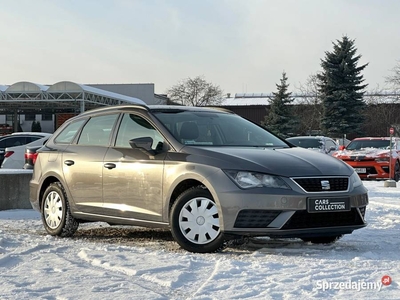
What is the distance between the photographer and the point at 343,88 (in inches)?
1781

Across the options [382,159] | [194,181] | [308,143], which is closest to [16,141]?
[308,143]

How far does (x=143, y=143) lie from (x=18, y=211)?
444cm

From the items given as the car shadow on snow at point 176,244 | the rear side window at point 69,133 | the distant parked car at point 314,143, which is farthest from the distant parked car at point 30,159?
the distant parked car at point 314,143

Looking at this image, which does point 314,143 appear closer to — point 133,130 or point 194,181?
point 133,130

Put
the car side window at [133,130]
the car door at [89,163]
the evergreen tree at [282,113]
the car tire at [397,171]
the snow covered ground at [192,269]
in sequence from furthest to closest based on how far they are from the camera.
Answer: the evergreen tree at [282,113] < the car tire at [397,171] < the car door at [89,163] < the car side window at [133,130] < the snow covered ground at [192,269]

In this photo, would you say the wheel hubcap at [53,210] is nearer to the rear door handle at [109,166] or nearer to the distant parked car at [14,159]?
the rear door handle at [109,166]

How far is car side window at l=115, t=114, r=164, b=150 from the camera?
6.82 metres

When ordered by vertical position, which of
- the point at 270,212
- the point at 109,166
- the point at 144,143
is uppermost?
the point at 144,143

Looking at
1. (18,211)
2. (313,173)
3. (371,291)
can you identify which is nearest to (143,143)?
(313,173)

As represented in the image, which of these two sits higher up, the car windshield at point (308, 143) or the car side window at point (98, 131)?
the car windshield at point (308, 143)

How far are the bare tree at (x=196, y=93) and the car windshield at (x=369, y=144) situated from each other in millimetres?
61703

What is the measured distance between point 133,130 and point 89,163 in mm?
670

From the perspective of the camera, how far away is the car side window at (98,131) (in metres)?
7.35

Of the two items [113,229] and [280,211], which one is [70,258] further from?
[113,229]
